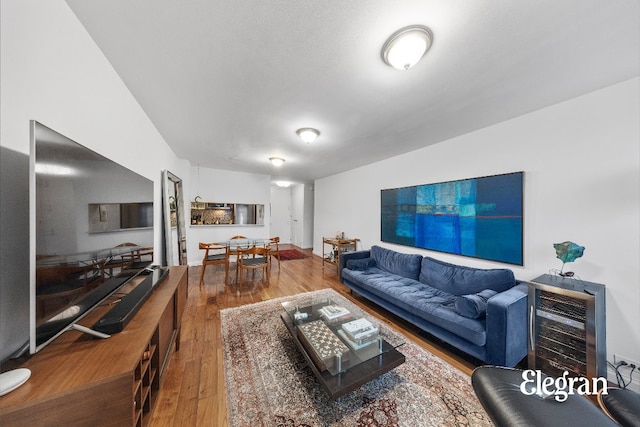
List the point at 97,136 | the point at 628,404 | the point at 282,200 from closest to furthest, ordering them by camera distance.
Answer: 1. the point at 628,404
2. the point at 97,136
3. the point at 282,200

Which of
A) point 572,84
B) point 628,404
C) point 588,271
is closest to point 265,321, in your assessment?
point 628,404

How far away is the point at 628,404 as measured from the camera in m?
0.95

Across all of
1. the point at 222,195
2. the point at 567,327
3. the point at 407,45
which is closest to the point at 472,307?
the point at 567,327

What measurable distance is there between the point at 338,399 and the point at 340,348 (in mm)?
314

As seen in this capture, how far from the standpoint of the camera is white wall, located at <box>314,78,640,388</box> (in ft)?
5.46

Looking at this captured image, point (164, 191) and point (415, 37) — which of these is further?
point (164, 191)

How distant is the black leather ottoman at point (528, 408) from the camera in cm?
86

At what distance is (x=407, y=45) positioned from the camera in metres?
1.28

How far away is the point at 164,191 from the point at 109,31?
2.06 metres

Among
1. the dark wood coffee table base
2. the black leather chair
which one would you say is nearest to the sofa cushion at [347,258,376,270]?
the dark wood coffee table base

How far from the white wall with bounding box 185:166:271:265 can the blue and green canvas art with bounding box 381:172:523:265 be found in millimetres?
3700

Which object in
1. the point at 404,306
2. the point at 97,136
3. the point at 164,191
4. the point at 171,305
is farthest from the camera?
the point at 164,191

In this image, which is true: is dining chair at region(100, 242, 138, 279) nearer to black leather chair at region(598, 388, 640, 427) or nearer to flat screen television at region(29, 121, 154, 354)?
flat screen television at region(29, 121, 154, 354)

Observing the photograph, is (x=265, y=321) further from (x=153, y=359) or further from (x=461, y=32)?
(x=461, y=32)
